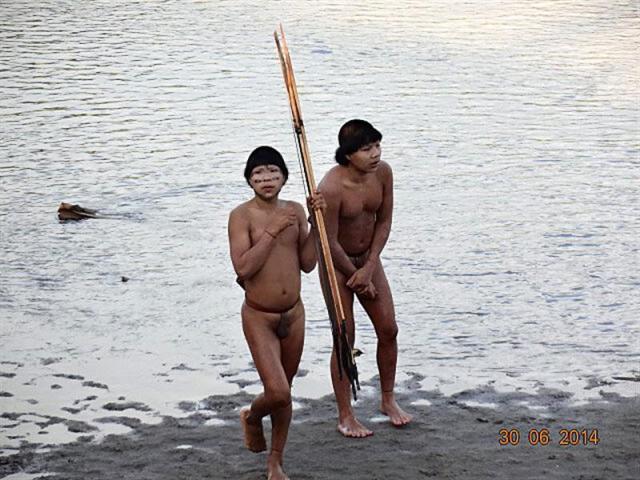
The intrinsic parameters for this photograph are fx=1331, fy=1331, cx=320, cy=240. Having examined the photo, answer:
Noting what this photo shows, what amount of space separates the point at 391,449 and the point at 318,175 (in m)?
5.24

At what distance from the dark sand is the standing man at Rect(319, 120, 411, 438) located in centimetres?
16

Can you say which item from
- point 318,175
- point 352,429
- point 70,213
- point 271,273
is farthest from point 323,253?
point 318,175

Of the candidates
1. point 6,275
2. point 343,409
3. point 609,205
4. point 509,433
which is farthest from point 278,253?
point 609,205

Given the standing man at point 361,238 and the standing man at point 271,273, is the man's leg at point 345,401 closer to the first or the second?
the standing man at point 361,238

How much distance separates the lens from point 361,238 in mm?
6121

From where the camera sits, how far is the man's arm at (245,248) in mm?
5395

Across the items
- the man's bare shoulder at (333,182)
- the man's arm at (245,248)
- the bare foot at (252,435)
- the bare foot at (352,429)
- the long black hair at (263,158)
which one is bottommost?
the bare foot at (352,429)

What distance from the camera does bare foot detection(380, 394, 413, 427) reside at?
605 centimetres

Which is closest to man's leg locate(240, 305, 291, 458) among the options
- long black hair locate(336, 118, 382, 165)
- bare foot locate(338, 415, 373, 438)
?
bare foot locate(338, 415, 373, 438)

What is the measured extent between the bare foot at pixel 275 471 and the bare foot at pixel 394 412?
30.9 inches

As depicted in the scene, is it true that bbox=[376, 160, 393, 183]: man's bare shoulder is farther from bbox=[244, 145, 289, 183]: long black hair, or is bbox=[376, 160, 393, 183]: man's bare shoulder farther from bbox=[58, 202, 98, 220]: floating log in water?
bbox=[58, 202, 98, 220]: floating log in water

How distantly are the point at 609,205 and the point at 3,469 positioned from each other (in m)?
5.59
